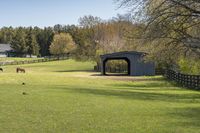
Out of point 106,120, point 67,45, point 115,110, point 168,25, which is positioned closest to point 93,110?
point 115,110

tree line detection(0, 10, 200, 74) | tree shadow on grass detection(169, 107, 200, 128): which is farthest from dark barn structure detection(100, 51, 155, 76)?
tree shadow on grass detection(169, 107, 200, 128)

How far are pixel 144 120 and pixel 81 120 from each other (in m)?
1.97

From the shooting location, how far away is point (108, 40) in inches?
4161

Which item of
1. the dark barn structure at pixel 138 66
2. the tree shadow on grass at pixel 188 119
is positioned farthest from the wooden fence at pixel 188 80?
the dark barn structure at pixel 138 66

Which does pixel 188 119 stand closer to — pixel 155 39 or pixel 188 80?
pixel 155 39

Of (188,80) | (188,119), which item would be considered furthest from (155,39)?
(188,119)

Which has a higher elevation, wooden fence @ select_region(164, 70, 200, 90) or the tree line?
the tree line

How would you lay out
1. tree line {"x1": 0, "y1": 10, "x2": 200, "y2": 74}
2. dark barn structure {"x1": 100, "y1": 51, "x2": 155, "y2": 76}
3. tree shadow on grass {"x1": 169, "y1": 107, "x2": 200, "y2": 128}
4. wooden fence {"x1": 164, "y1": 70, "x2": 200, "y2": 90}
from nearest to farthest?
tree shadow on grass {"x1": 169, "y1": 107, "x2": 200, "y2": 128}
tree line {"x1": 0, "y1": 10, "x2": 200, "y2": 74}
wooden fence {"x1": 164, "y1": 70, "x2": 200, "y2": 90}
dark barn structure {"x1": 100, "y1": 51, "x2": 155, "y2": 76}

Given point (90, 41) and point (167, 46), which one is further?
point (90, 41)

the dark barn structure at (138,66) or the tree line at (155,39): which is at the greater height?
the tree line at (155,39)

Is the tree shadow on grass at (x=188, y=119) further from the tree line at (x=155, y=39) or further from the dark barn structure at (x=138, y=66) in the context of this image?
the dark barn structure at (x=138, y=66)

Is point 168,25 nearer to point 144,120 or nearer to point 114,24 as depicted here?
point 144,120

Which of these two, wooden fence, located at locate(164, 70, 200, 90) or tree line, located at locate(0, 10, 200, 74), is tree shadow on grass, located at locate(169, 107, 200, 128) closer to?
tree line, located at locate(0, 10, 200, 74)

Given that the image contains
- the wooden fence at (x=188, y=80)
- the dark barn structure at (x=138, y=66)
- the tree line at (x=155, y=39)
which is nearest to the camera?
the tree line at (x=155, y=39)
